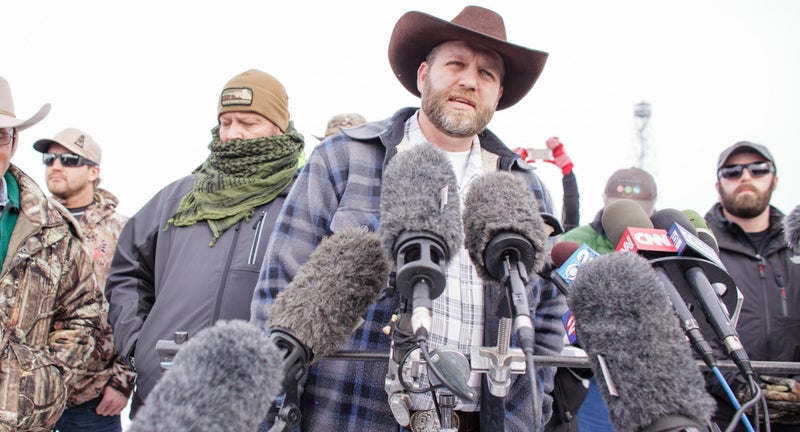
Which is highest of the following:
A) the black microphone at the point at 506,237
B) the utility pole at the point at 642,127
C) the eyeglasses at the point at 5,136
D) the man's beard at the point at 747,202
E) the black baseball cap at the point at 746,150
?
the utility pole at the point at 642,127

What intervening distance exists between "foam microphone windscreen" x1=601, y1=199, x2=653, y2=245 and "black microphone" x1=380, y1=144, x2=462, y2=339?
0.91 metres

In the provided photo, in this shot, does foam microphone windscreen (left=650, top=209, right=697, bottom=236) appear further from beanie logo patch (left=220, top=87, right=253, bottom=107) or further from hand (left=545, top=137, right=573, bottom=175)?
hand (left=545, top=137, right=573, bottom=175)

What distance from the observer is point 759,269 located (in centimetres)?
336

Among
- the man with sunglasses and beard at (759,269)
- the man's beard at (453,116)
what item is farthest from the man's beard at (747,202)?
the man's beard at (453,116)

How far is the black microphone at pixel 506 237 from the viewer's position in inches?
45.1

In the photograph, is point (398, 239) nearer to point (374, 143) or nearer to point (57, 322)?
point (374, 143)

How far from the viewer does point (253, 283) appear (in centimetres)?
255

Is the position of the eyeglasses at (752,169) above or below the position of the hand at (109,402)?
above

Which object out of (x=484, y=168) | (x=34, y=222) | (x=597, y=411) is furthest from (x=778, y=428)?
(x=34, y=222)

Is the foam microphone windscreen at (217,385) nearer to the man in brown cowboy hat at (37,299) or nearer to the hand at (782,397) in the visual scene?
the man in brown cowboy hat at (37,299)

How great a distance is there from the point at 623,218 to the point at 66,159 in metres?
4.43

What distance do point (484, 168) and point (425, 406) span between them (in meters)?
1.05

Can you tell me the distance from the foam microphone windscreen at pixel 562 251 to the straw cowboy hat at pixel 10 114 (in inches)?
99.1

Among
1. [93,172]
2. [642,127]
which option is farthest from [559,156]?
[642,127]
